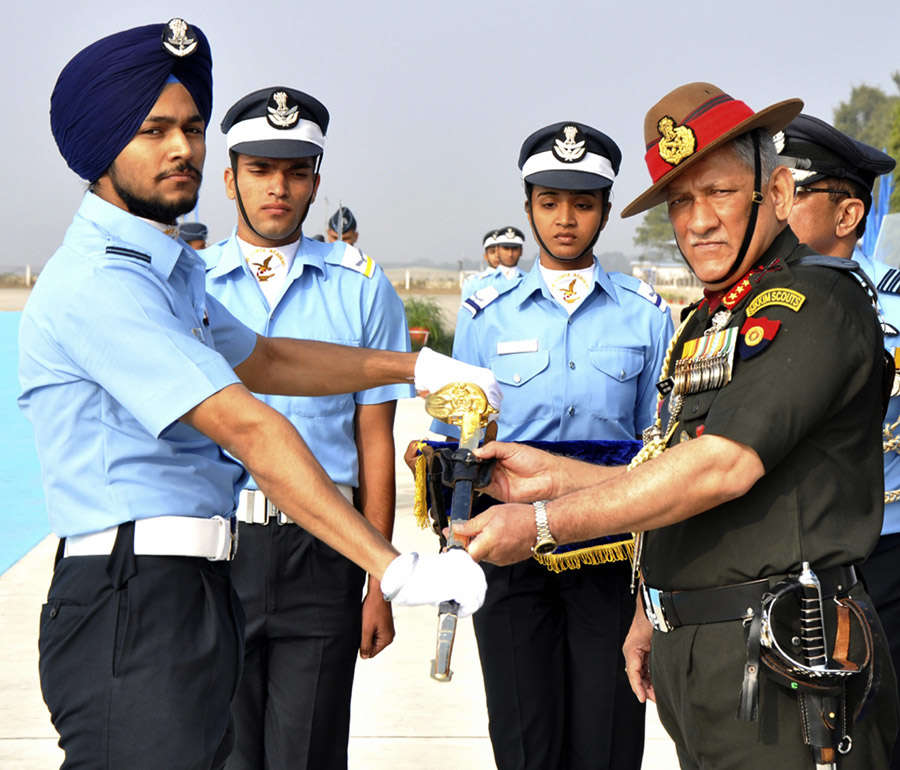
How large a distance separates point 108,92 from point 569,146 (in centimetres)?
184

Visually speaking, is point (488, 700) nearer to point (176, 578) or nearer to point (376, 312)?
point (376, 312)

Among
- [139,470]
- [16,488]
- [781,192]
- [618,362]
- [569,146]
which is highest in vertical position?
[569,146]

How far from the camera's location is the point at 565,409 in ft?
11.8

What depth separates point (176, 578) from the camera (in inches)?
89.1

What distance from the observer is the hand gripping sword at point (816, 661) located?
2.18 m

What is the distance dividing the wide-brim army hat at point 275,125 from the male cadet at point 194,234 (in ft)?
20.0

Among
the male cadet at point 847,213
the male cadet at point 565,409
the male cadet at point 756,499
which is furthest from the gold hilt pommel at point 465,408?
the male cadet at point 847,213

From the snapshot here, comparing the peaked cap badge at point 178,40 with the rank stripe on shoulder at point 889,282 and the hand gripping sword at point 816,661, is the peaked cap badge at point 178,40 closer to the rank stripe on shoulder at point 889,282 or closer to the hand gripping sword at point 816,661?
the hand gripping sword at point 816,661

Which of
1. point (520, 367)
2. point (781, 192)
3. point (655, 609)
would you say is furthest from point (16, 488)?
point (781, 192)

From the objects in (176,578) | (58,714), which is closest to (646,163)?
(176,578)

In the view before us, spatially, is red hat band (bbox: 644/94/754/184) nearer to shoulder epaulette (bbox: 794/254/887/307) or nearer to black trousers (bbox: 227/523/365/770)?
shoulder epaulette (bbox: 794/254/887/307)

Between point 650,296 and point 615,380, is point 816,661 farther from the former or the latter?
point 650,296

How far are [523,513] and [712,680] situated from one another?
0.55 meters

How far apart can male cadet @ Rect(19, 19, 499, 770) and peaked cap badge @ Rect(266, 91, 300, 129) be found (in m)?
1.16
